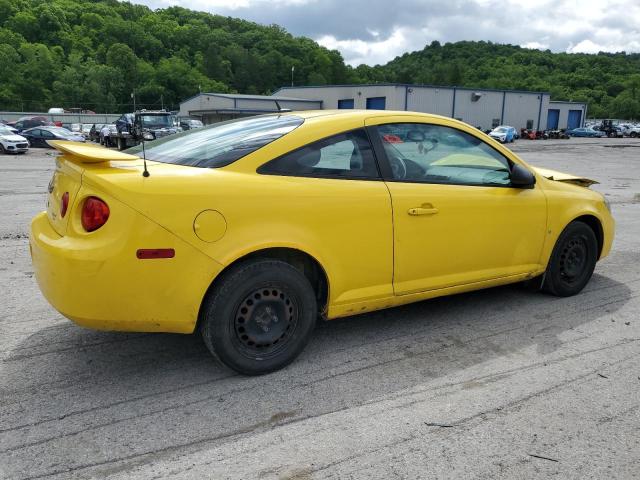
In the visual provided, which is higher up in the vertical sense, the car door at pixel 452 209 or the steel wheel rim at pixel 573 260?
the car door at pixel 452 209

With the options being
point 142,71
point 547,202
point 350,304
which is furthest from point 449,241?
point 142,71

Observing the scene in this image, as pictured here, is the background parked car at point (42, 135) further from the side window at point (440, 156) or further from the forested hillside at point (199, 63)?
the forested hillside at point (199, 63)

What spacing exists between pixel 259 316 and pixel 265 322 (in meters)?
0.06

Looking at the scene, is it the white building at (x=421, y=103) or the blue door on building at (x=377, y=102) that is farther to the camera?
the blue door on building at (x=377, y=102)

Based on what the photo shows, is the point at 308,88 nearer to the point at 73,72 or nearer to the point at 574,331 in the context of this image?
the point at 73,72

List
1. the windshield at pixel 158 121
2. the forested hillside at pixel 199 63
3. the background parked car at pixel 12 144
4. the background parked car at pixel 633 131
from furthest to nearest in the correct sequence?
1. the forested hillside at pixel 199 63
2. the background parked car at pixel 633 131
3. the windshield at pixel 158 121
4. the background parked car at pixel 12 144

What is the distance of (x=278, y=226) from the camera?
3.03 m

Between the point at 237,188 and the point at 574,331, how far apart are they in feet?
8.88

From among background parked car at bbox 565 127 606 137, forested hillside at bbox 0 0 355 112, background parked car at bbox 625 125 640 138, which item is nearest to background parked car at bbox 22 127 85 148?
forested hillside at bbox 0 0 355 112

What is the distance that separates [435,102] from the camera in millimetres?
52562

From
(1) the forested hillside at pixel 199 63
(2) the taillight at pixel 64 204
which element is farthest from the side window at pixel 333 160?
(1) the forested hillside at pixel 199 63

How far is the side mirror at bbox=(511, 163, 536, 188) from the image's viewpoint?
13.3 ft

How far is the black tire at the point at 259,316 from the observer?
2939 mm

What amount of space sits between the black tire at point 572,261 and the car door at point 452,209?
31 centimetres
